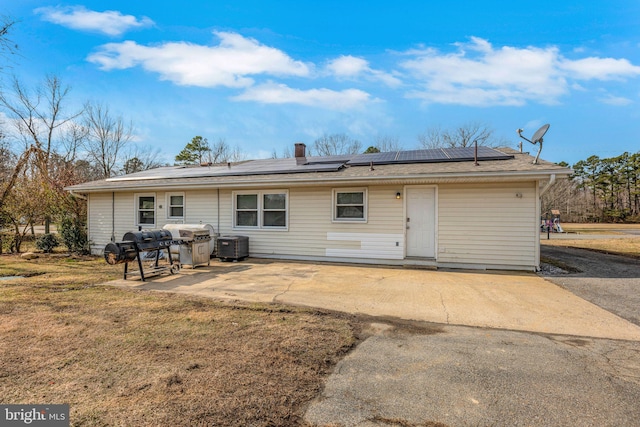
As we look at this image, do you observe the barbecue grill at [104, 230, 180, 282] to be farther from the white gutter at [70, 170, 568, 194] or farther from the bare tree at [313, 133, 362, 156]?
the bare tree at [313, 133, 362, 156]

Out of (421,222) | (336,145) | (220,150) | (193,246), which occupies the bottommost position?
(193,246)

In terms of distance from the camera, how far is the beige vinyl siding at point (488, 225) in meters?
7.41

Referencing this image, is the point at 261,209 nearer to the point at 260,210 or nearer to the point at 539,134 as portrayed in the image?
the point at 260,210

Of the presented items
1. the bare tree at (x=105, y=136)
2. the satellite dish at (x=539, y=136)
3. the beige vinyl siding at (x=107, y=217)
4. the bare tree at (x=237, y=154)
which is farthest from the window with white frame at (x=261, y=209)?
the bare tree at (x=237, y=154)

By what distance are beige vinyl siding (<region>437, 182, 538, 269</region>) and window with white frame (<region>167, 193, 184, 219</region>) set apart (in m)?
8.40

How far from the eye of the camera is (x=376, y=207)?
8422 mm

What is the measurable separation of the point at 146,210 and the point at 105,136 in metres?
15.6

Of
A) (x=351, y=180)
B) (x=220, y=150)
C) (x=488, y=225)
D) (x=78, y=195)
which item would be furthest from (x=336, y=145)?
(x=488, y=225)

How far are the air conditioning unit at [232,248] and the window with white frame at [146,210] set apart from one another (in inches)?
134

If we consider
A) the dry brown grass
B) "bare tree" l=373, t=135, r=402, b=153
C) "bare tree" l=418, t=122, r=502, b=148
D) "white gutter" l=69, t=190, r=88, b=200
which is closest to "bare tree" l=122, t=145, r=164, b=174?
"white gutter" l=69, t=190, r=88, b=200

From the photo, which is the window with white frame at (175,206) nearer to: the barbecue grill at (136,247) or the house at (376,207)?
the house at (376,207)

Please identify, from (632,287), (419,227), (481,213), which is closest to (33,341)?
(419,227)

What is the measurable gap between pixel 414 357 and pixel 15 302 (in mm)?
5915

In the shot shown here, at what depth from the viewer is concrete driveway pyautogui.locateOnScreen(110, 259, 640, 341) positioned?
4035 millimetres
